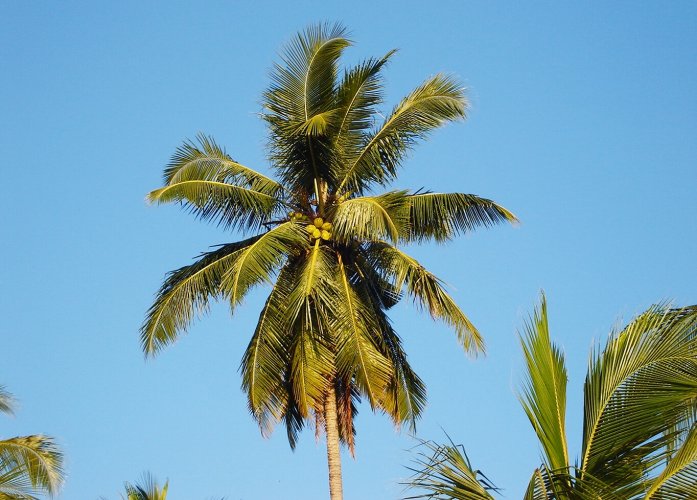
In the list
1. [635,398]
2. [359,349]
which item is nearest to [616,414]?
[635,398]

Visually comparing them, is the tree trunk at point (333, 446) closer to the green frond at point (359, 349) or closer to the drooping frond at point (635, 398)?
the green frond at point (359, 349)

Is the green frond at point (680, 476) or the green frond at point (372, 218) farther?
the green frond at point (372, 218)

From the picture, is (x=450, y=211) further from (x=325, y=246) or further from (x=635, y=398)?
(x=635, y=398)

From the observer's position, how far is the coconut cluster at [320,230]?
63.1ft

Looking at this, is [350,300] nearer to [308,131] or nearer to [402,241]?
[402,241]

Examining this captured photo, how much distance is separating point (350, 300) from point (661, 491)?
10.2 m

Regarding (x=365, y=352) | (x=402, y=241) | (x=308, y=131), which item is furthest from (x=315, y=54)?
(x=365, y=352)

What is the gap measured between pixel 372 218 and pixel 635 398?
9264 mm

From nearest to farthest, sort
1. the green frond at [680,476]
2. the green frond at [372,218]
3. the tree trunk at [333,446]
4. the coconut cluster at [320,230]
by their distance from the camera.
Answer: the green frond at [680,476], the green frond at [372,218], the tree trunk at [333,446], the coconut cluster at [320,230]

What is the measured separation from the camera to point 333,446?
60.7 feet

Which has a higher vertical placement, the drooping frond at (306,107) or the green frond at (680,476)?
the drooping frond at (306,107)

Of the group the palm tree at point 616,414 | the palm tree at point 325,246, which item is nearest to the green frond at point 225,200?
the palm tree at point 325,246

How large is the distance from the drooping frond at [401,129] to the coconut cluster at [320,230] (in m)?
0.82

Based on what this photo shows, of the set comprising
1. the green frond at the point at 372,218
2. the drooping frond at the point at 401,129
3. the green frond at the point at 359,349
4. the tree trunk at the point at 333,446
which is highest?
the drooping frond at the point at 401,129
